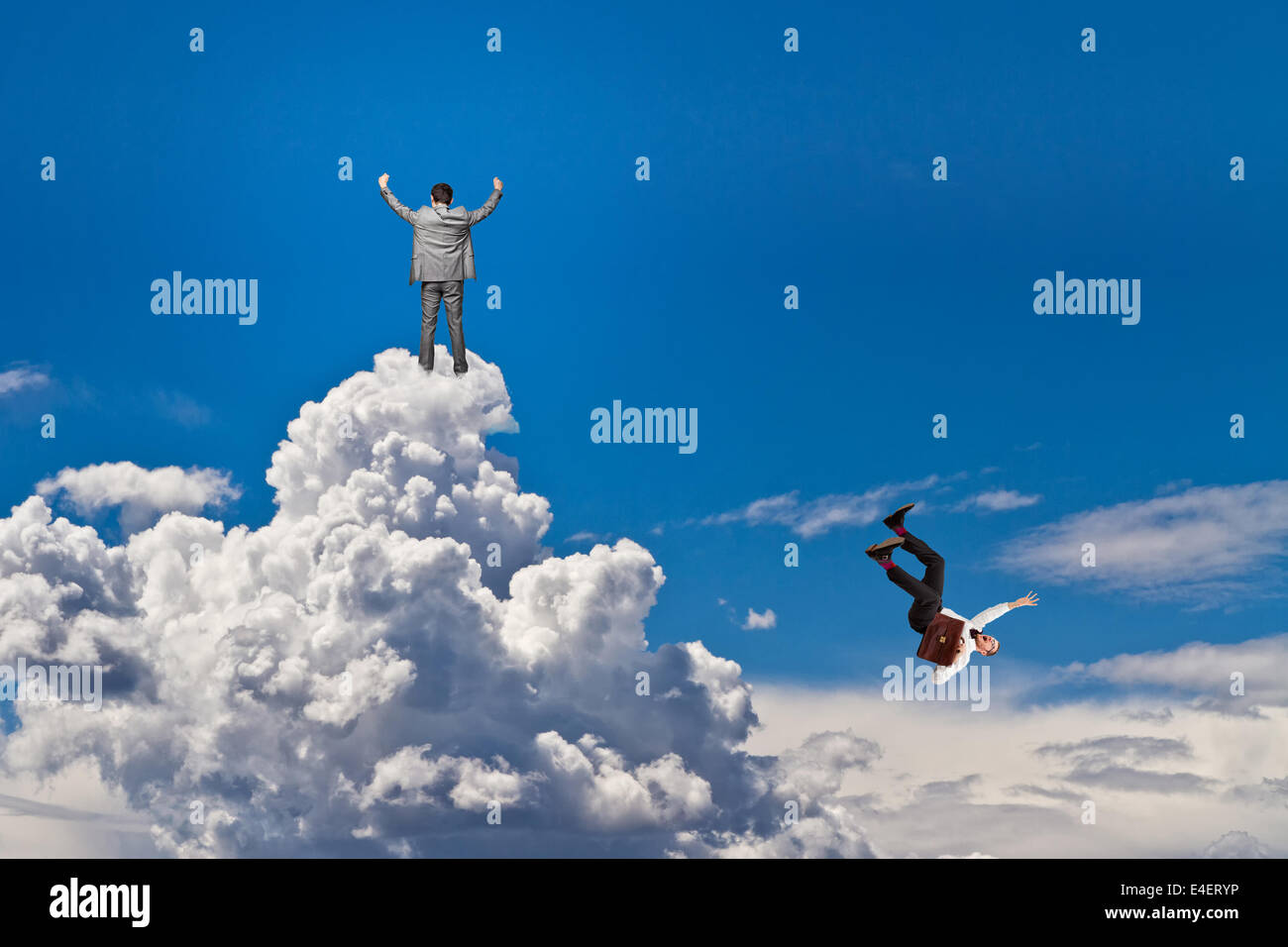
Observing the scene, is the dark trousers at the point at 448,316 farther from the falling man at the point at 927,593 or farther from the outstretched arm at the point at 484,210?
the falling man at the point at 927,593

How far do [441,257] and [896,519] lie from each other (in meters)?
14.8

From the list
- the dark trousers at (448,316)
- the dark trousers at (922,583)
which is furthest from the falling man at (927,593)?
the dark trousers at (448,316)

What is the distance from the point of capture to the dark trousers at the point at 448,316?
3597 cm

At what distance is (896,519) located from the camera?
3444 cm

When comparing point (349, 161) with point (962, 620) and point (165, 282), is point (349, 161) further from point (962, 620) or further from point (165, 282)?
point (962, 620)

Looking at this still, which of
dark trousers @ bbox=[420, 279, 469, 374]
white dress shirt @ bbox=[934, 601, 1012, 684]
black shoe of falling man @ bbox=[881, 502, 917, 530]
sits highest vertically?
dark trousers @ bbox=[420, 279, 469, 374]

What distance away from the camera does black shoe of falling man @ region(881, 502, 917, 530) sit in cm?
3391

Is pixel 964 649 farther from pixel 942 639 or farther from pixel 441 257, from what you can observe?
pixel 441 257

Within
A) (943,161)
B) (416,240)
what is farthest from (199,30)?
(943,161)

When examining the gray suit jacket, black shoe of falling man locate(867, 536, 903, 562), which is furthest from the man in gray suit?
black shoe of falling man locate(867, 536, 903, 562)

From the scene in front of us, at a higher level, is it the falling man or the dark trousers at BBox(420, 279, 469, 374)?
the dark trousers at BBox(420, 279, 469, 374)

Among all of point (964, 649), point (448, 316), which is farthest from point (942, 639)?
point (448, 316)

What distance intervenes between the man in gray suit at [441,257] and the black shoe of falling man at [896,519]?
1295 centimetres

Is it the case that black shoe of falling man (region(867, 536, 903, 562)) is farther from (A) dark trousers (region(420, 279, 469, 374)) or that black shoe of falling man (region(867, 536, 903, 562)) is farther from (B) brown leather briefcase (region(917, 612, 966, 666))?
(A) dark trousers (region(420, 279, 469, 374))
